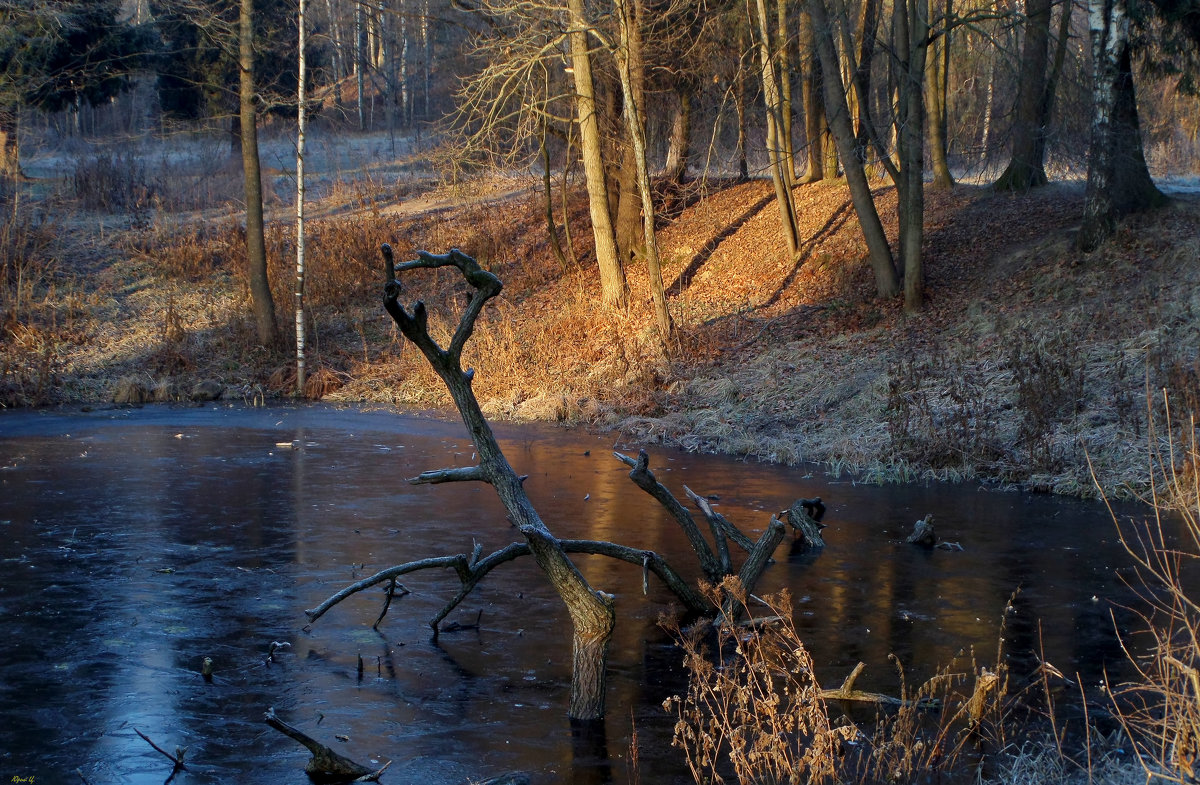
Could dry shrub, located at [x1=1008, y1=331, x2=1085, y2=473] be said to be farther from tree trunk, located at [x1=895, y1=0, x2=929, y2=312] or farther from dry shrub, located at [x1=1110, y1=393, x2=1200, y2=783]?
tree trunk, located at [x1=895, y1=0, x2=929, y2=312]

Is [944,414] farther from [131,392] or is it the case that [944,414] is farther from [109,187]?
[109,187]

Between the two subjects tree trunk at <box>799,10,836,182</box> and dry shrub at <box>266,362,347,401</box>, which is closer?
dry shrub at <box>266,362,347,401</box>

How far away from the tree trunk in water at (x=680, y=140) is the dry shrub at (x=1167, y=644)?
66.1 ft

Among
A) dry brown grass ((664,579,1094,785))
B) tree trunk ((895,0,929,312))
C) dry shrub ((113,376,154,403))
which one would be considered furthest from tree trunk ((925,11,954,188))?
dry brown grass ((664,579,1094,785))

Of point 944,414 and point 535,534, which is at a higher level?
point 535,534

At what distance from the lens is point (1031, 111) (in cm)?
2391

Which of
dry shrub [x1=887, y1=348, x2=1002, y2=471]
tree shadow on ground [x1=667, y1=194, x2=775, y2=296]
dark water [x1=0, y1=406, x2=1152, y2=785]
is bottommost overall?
dark water [x1=0, y1=406, x2=1152, y2=785]

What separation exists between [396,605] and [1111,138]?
16567mm

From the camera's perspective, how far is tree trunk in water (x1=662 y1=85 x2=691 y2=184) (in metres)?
31.4

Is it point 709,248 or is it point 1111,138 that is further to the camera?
point 709,248

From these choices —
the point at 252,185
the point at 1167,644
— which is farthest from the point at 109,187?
the point at 1167,644

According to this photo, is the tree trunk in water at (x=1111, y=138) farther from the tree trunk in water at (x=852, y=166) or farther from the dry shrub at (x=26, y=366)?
the dry shrub at (x=26, y=366)

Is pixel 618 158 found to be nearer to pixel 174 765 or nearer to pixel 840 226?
pixel 840 226

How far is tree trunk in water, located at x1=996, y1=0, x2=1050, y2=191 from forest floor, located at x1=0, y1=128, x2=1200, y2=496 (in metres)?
0.85
